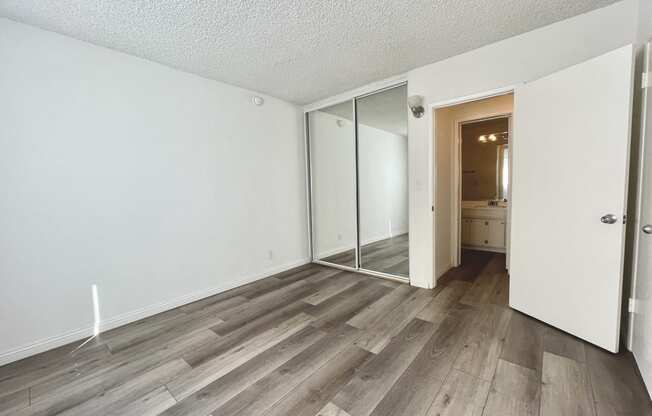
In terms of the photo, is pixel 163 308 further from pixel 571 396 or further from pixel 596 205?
pixel 596 205

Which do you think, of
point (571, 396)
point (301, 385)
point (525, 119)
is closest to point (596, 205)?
point (525, 119)

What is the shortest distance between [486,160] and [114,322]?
5973 millimetres

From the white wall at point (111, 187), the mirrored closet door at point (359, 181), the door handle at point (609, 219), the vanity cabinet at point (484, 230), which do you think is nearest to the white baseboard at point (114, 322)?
the white wall at point (111, 187)

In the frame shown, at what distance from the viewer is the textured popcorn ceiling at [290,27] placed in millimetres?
1842

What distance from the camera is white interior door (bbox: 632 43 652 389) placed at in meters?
1.46

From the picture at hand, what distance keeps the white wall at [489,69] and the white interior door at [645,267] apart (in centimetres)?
50

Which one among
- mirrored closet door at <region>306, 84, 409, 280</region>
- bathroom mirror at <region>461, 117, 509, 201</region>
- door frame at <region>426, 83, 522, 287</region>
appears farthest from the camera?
bathroom mirror at <region>461, 117, 509, 201</region>

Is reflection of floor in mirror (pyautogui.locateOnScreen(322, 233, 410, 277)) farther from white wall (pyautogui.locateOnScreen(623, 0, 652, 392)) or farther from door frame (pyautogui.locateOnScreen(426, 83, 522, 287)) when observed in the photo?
white wall (pyautogui.locateOnScreen(623, 0, 652, 392))

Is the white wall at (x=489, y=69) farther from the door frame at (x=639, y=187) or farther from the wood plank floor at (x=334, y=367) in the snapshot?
the wood plank floor at (x=334, y=367)

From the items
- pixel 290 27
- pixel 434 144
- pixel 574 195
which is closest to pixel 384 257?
pixel 434 144

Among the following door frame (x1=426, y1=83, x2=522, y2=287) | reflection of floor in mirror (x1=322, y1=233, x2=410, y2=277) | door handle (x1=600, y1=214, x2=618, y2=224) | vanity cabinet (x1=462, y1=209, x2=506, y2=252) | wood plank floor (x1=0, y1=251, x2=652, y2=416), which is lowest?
wood plank floor (x1=0, y1=251, x2=652, y2=416)

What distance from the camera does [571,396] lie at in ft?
4.69

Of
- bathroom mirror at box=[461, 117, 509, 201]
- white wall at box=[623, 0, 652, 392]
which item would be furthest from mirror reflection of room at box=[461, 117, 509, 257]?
white wall at box=[623, 0, 652, 392]

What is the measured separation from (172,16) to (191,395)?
8.64 ft
